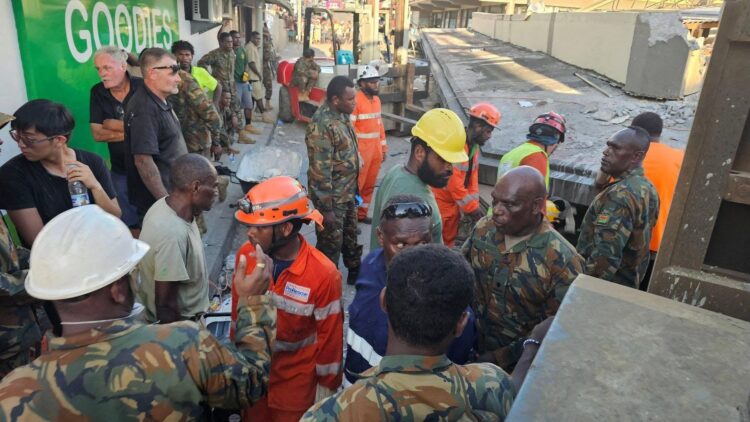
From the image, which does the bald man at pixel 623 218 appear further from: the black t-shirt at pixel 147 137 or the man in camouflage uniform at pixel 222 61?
the man in camouflage uniform at pixel 222 61

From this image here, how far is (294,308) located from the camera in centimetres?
220

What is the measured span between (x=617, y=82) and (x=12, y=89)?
10.6m

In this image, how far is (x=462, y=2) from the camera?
104 ft

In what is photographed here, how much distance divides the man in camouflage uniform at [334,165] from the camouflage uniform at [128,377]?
9.64ft

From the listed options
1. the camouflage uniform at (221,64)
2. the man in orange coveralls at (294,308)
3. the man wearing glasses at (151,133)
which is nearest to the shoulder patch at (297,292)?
the man in orange coveralls at (294,308)

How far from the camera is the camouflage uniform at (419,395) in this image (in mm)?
1239

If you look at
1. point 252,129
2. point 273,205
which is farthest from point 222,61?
point 273,205

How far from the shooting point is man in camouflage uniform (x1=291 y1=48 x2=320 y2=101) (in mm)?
10711

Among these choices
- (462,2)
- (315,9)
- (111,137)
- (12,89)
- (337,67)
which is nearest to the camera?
(12,89)

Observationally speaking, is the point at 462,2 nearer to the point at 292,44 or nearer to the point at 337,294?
the point at 292,44

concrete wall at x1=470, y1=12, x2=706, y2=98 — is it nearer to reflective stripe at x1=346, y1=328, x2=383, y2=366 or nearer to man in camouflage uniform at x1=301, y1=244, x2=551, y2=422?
reflective stripe at x1=346, y1=328, x2=383, y2=366

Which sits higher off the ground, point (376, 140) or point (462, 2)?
point (462, 2)

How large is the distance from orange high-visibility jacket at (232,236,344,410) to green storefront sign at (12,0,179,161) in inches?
106

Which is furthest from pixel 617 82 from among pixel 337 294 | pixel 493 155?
pixel 337 294
